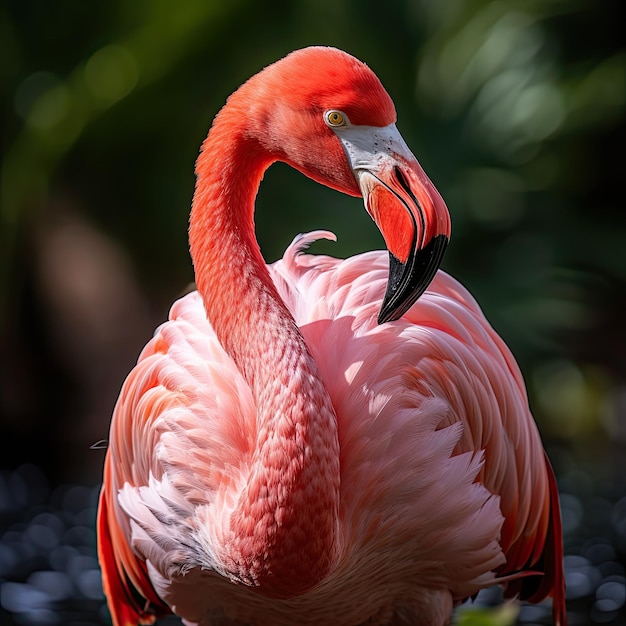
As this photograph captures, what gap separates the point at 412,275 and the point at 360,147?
0.28m

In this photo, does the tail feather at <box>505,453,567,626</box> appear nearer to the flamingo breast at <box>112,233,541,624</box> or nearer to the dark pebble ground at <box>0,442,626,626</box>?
the flamingo breast at <box>112,233,541,624</box>

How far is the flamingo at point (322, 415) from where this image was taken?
1.95 m

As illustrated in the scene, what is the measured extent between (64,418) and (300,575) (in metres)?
4.36

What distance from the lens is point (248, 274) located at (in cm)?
210

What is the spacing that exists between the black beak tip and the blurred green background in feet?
12.7

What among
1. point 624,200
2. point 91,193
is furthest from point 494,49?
point 91,193

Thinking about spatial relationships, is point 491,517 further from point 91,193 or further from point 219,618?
point 91,193

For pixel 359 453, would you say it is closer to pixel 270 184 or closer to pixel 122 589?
pixel 122 589

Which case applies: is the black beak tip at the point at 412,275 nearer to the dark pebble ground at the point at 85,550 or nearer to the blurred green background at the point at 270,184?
the dark pebble ground at the point at 85,550

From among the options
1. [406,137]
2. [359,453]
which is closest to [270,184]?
[406,137]

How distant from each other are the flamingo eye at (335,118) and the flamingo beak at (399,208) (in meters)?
0.01

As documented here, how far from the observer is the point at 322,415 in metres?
1.99

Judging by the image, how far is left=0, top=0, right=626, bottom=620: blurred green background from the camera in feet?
19.5

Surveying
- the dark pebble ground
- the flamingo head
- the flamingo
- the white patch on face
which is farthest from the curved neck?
the dark pebble ground
